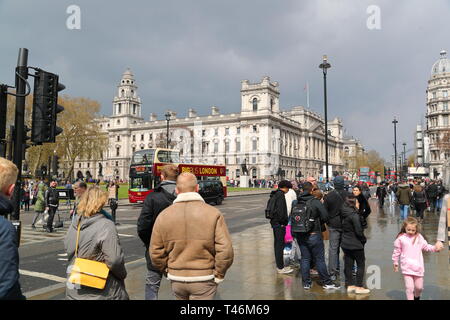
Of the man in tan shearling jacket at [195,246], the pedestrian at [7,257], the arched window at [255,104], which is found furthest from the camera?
the arched window at [255,104]

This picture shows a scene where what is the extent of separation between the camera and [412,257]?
470 cm

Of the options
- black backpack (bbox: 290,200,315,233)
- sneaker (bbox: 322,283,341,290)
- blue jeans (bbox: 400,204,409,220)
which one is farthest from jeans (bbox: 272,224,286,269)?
blue jeans (bbox: 400,204,409,220)

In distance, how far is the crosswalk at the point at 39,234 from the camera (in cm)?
1121

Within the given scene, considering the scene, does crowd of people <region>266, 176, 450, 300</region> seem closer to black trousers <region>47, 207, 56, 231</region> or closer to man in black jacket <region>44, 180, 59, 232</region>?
man in black jacket <region>44, 180, 59, 232</region>

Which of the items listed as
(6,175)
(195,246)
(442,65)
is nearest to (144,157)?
(195,246)

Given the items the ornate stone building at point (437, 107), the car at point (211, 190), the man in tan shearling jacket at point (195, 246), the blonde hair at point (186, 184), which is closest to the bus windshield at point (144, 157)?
the car at point (211, 190)

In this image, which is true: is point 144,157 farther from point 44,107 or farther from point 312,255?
point 312,255

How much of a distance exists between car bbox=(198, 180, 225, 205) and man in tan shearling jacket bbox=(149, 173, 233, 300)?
21607 millimetres

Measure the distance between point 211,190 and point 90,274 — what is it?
22.9 meters

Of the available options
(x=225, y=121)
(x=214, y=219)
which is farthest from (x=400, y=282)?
(x=225, y=121)

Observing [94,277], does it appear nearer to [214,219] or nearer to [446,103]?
[214,219]

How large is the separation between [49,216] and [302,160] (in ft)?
309

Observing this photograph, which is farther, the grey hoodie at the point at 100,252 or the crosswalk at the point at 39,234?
the crosswalk at the point at 39,234

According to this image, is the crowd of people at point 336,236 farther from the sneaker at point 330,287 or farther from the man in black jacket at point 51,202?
the man in black jacket at point 51,202
